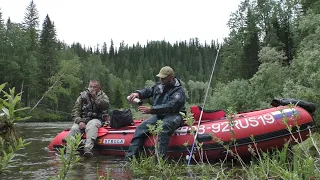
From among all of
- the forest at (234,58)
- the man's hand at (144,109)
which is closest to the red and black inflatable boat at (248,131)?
the man's hand at (144,109)

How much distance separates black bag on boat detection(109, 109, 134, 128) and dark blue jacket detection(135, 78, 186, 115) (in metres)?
0.76

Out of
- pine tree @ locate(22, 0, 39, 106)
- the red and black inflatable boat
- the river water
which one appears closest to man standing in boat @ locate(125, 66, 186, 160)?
the red and black inflatable boat

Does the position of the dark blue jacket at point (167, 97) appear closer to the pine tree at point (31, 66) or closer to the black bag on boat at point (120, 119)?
the black bag on boat at point (120, 119)

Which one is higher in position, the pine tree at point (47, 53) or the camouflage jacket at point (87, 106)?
the pine tree at point (47, 53)

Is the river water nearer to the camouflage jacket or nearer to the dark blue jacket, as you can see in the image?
the camouflage jacket

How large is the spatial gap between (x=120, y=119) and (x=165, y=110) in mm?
1642

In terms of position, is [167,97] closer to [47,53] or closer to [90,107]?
[90,107]

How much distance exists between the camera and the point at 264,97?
2653 centimetres

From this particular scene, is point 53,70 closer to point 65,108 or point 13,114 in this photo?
point 65,108

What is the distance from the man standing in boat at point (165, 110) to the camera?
651cm

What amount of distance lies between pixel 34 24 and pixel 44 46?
49.0 ft

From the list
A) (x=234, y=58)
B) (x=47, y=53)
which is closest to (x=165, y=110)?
(x=234, y=58)

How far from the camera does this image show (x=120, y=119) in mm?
8047

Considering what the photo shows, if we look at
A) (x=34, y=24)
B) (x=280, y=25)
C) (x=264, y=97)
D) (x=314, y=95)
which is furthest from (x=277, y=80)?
(x=34, y=24)
